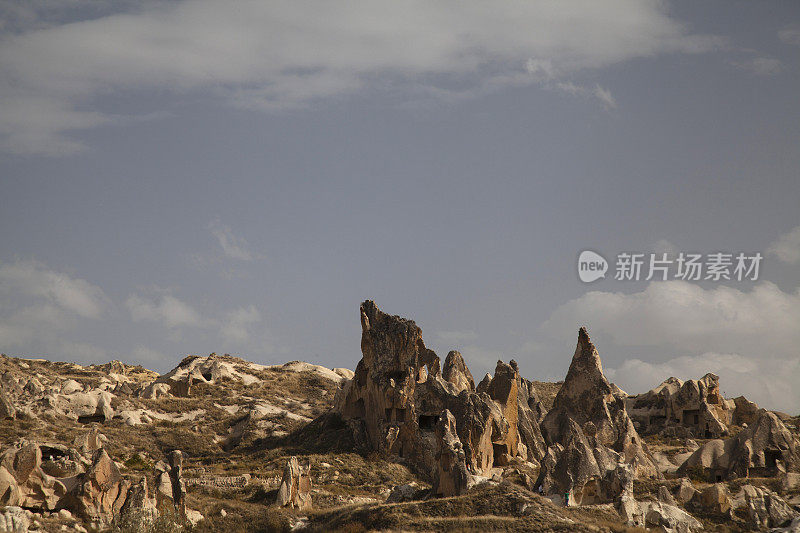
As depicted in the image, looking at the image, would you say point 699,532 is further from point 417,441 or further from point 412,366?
point 412,366

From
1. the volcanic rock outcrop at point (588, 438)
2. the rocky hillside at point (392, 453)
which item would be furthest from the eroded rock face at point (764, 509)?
the volcanic rock outcrop at point (588, 438)

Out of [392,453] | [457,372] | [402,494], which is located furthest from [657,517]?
[457,372]

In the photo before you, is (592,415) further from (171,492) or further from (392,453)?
(171,492)

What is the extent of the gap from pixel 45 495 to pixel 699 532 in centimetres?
2527

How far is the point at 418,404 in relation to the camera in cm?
6016

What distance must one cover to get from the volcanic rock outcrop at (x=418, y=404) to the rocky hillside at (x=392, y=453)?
15 centimetres

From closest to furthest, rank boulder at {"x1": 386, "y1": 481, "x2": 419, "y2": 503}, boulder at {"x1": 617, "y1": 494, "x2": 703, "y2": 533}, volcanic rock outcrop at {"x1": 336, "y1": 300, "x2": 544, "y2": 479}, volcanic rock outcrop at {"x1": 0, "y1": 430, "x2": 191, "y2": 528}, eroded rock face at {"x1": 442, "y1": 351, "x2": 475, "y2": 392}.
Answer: volcanic rock outcrop at {"x1": 0, "y1": 430, "x2": 191, "y2": 528}, boulder at {"x1": 617, "y1": 494, "x2": 703, "y2": 533}, boulder at {"x1": 386, "y1": 481, "x2": 419, "y2": 503}, volcanic rock outcrop at {"x1": 336, "y1": 300, "x2": 544, "y2": 479}, eroded rock face at {"x1": 442, "y1": 351, "x2": 475, "y2": 392}

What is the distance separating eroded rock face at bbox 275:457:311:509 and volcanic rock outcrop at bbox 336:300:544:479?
1291 centimetres

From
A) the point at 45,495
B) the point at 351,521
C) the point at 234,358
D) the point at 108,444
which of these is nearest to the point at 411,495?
the point at 351,521

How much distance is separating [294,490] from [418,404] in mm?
20414

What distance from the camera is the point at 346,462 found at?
183ft

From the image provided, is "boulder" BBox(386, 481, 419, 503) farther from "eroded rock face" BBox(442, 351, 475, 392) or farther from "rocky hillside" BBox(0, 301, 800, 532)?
"eroded rock face" BBox(442, 351, 475, 392)

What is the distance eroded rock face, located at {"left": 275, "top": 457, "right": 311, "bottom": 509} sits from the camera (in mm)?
40031

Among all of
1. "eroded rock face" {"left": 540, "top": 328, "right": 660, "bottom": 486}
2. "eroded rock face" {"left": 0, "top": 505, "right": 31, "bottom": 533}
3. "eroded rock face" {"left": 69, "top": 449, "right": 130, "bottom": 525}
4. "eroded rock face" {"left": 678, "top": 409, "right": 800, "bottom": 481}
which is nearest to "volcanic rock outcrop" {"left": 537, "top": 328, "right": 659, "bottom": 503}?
"eroded rock face" {"left": 540, "top": 328, "right": 660, "bottom": 486}
